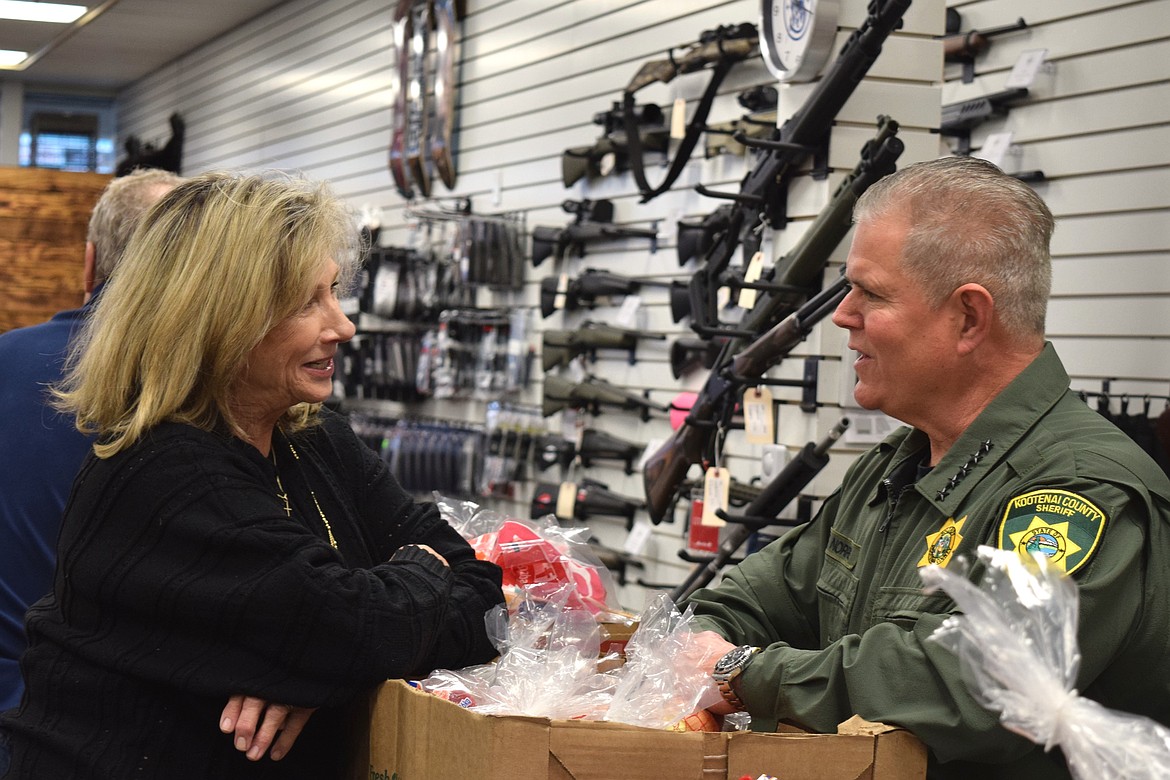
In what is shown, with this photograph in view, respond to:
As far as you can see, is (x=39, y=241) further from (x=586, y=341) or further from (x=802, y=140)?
(x=802, y=140)

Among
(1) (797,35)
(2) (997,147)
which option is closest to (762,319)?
(1) (797,35)

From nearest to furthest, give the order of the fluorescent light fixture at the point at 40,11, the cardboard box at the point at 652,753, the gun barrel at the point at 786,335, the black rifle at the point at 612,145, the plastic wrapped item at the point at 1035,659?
the plastic wrapped item at the point at 1035,659, the cardboard box at the point at 652,753, the gun barrel at the point at 786,335, the black rifle at the point at 612,145, the fluorescent light fixture at the point at 40,11

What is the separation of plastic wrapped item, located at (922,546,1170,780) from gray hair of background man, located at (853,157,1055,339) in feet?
2.15

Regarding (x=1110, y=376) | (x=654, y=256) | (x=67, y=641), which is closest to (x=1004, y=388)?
(x=67, y=641)

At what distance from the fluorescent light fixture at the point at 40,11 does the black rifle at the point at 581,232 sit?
17.0 ft

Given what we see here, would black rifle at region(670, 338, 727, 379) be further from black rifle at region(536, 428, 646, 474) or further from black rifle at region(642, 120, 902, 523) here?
black rifle at region(642, 120, 902, 523)

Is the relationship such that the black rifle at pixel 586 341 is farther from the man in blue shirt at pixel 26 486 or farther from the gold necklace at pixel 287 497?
the gold necklace at pixel 287 497

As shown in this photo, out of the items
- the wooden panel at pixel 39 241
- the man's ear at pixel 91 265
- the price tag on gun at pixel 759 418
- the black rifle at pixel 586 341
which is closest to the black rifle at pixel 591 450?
the black rifle at pixel 586 341

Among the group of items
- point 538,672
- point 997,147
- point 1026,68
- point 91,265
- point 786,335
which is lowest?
point 538,672

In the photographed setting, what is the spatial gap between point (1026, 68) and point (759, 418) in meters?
1.44

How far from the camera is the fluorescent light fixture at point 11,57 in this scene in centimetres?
1156

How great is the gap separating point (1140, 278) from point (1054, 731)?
9.44 ft

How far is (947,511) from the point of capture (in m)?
1.79

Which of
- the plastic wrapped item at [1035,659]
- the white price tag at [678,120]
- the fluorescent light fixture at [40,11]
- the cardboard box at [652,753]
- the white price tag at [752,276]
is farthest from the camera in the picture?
the fluorescent light fixture at [40,11]
